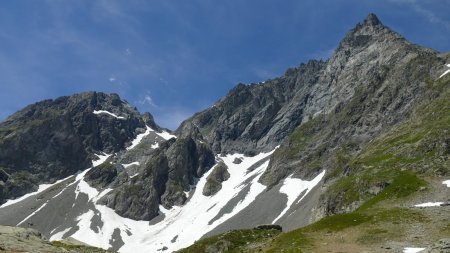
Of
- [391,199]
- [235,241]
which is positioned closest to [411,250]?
[235,241]

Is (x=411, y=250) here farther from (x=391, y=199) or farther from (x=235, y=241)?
(x=391, y=199)

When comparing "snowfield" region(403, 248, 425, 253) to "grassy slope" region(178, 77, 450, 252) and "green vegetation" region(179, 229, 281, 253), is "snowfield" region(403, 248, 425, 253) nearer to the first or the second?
"grassy slope" region(178, 77, 450, 252)

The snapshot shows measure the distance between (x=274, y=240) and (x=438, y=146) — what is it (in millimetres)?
77613

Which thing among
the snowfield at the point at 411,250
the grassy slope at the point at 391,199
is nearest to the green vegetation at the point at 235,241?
the grassy slope at the point at 391,199

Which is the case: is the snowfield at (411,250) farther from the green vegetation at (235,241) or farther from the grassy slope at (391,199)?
the green vegetation at (235,241)

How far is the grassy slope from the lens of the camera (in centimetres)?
5203

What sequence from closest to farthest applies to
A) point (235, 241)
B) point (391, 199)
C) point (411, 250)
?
1. point (411, 250)
2. point (235, 241)
3. point (391, 199)

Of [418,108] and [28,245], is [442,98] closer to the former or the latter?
[418,108]

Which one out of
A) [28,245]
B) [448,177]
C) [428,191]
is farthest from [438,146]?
[28,245]

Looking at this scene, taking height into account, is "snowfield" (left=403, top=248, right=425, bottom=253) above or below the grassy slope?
below

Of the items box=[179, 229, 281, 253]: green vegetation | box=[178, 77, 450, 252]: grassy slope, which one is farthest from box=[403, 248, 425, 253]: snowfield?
box=[179, 229, 281, 253]: green vegetation

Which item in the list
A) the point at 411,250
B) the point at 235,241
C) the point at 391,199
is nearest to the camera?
the point at 411,250

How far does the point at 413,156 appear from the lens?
5000 inches

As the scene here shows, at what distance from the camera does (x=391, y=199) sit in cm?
9106
